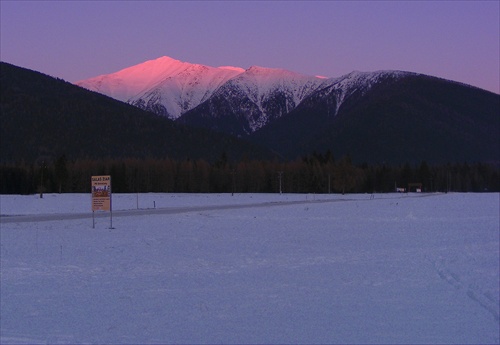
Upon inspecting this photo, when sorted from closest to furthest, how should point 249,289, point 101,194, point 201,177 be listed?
point 249,289
point 101,194
point 201,177

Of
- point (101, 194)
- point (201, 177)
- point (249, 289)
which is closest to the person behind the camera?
point (249, 289)

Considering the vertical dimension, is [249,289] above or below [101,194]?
below

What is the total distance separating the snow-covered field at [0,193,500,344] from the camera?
10.3 metres

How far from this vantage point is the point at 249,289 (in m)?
14.0

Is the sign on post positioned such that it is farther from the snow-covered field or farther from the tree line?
the tree line

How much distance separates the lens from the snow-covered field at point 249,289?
33.8 feet

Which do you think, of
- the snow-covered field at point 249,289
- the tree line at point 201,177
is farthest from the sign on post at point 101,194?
the tree line at point 201,177

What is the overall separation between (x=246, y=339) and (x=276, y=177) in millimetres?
136668

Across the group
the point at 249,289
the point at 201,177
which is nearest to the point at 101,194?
the point at 249,289

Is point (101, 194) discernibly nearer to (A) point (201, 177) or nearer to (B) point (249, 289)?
(B) point (249, 289)

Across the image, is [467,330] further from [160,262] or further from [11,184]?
[11,184]

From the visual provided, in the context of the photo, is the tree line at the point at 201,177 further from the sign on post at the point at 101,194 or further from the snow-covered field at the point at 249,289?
the snow-covered field at the point at 249,289

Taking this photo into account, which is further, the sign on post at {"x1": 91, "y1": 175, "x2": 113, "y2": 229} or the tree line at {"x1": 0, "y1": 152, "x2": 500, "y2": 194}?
the tree line at {"x1": 0, "y1": 152, "x2": 500, "y2": 194}

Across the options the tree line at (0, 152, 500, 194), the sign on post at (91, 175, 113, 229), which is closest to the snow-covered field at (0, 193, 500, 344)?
the sign on post at (91, 175, 113, 229)
